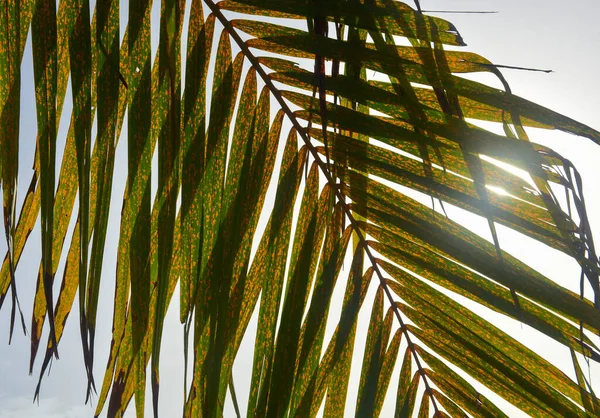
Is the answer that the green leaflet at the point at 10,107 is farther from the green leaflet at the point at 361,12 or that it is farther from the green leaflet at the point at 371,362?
the green leaflet at the point at 371,362

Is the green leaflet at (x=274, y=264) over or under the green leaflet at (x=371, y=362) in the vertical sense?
over

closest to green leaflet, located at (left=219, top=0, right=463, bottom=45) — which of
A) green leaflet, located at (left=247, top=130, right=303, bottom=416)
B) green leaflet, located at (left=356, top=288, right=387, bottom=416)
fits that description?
green leaflet, located at (left=247, top=130, right=303, bottom=416)

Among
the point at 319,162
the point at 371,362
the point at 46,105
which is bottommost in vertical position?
the point at 371,362

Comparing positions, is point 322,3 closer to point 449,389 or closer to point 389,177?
point 389,177

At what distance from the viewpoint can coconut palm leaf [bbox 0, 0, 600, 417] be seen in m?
0.54

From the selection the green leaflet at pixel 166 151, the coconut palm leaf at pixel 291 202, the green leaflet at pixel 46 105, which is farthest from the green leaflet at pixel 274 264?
the green leaflet at pixel 46 105

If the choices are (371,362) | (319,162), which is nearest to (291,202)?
(319,162)

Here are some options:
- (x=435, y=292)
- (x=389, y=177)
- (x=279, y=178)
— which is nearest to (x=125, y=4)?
(x=279, y=178)

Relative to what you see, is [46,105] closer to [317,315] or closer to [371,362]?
[317,315]

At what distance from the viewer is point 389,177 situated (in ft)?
2.23

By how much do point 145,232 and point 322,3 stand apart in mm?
313

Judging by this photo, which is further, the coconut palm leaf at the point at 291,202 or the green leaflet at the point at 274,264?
the green leaflet at the point at 274,264

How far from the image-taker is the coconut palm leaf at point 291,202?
54 centimetres

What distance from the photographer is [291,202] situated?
27.7 inches
